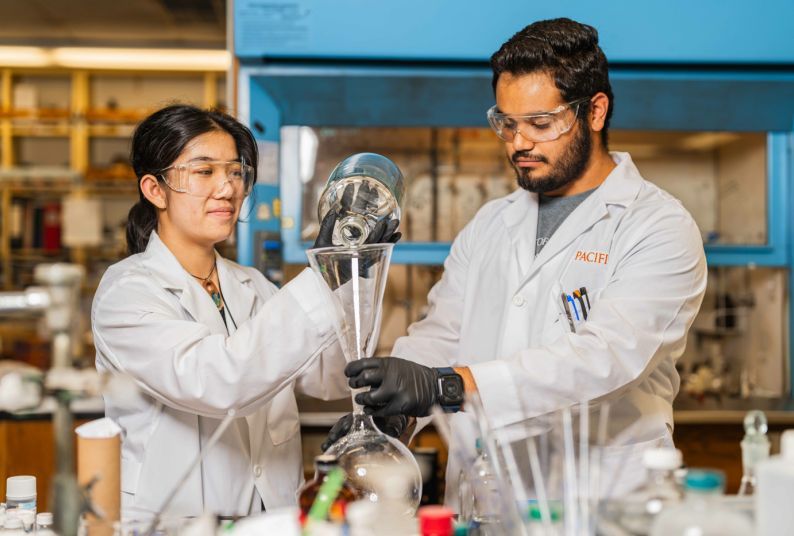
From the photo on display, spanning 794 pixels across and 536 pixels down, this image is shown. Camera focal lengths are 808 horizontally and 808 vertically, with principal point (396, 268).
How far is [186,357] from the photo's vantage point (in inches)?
52.0

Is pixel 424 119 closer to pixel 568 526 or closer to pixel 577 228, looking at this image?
pixel 577 228

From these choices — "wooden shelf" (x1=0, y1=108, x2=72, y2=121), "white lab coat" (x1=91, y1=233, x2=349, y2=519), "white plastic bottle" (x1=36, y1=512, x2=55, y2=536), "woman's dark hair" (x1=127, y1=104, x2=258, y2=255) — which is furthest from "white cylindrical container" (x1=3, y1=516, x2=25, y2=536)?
"wooden shelf" (x1=0, y1=108, x2=72, y2=121)

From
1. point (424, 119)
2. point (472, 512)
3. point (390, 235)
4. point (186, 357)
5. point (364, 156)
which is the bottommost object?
point (472, 512)

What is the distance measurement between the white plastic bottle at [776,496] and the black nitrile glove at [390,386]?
513 mm

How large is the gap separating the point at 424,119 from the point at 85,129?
105 inches

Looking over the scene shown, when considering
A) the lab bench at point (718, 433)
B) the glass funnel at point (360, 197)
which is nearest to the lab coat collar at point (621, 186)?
the glass funnel at point (360, 197)

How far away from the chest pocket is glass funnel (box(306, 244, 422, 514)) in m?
0.48

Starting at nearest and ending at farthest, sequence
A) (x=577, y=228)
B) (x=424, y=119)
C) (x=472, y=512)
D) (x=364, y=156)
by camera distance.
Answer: (x=472, y=512), (x=364, y=156), (x=577, y=228), (x=424, y=119)

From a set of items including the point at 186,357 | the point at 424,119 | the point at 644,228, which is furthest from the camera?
the point at 424,119

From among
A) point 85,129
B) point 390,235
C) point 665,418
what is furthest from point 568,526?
point 85,129

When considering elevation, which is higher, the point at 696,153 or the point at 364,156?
the point at 696,153

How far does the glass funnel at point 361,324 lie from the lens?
111 centimetres

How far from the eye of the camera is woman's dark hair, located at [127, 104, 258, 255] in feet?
5.23

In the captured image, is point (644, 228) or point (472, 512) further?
point (644, 228)
